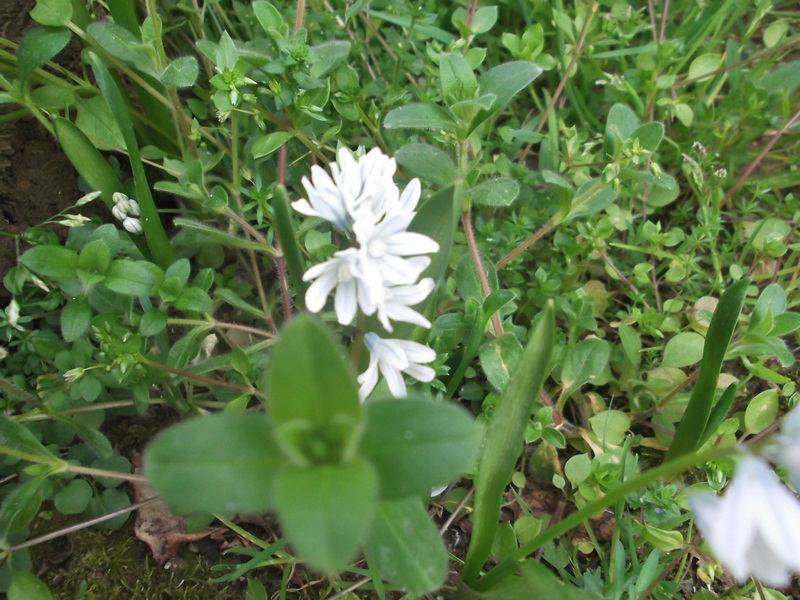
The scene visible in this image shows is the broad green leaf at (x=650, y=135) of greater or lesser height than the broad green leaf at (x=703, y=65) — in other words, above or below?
below

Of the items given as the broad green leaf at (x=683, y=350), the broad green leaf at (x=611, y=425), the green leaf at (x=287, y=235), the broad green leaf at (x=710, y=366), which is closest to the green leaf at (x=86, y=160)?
the green leaf at (x=287, y=235)

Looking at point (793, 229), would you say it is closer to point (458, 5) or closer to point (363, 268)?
point (458, 5)

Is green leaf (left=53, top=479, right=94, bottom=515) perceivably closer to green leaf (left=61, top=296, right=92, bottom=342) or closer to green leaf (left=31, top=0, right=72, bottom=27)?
green leaf (left=61, top=296, right=92, bottom=342)

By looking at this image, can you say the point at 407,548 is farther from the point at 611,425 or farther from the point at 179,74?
the point at 179,74

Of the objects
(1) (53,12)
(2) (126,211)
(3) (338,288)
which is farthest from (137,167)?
(3) (338,288)

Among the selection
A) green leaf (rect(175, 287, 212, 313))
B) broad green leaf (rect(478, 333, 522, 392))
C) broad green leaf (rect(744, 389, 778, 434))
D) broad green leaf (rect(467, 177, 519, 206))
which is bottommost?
broad green leaf (rect(744, 389, 778, 434))

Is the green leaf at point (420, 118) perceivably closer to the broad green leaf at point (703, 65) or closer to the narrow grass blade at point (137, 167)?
the narrow grass blade at point (137, 167)

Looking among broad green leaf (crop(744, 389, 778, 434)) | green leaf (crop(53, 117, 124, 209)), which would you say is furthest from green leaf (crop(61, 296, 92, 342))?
broad green leaf (crop(744, 389, 778, 434))
